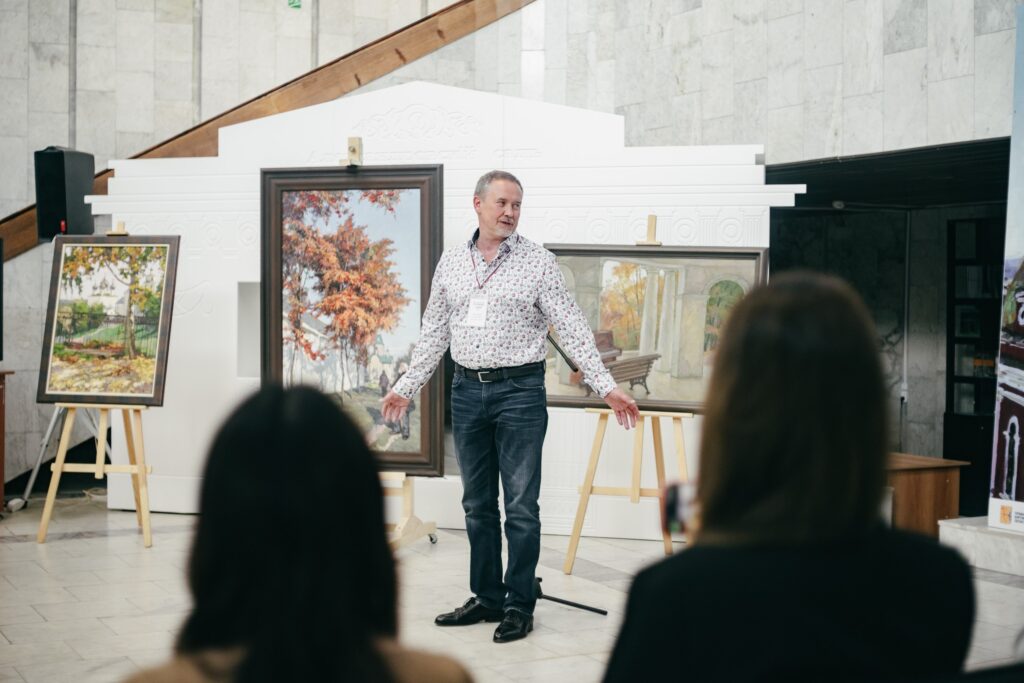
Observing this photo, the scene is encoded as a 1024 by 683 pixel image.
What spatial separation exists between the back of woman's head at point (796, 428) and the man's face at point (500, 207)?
3166 millimetres

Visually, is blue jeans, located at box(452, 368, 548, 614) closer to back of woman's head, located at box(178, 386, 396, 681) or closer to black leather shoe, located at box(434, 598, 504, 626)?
black leather shoe, located at box(434, 598, 504, 626)

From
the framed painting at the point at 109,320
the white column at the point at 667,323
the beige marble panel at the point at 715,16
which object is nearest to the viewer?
the white column at the point at 667,323

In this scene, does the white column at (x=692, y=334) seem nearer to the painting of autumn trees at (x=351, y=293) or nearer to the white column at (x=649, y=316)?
the white column at (x=649, y=316)

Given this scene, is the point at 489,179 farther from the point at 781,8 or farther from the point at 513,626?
the point at 781,8

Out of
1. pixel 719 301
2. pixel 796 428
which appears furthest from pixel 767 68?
pixel 796 428

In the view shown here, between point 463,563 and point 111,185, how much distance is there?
136 inches

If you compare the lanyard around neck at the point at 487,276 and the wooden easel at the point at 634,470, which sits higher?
the lanyard around neck at the point at 487,276

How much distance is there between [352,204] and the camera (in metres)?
6.04

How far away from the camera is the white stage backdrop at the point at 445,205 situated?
6.34 metres

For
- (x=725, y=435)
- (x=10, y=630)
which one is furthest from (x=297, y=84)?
(x=725, y=435)

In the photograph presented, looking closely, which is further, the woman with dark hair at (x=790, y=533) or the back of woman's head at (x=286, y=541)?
the woman with dark hair at (x=790, y=533)

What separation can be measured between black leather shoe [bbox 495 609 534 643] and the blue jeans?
1.3 inches

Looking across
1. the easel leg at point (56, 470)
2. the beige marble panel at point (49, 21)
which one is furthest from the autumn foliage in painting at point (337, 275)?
the beige marble panel at point (49, 21)

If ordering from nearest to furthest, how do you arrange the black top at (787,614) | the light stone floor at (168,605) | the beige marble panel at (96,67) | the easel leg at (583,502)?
the black top at (787,614) < the light stone floor at (168,605) < the easel leg at (583,502) < the beige marble panel at (96,67)
